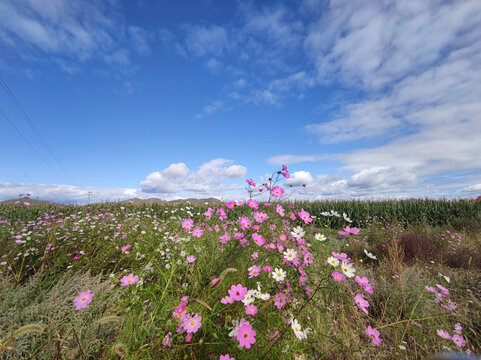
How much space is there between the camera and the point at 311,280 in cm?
195

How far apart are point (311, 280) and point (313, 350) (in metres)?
0.63

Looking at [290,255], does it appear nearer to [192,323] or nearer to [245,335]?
[245,335]

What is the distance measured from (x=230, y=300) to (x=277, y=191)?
4.28 ft

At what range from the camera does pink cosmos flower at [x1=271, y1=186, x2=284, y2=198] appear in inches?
102

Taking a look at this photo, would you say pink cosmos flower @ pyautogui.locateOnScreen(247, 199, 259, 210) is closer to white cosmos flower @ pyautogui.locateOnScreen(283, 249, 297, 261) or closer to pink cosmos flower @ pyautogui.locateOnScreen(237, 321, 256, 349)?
white cosmos flower @ pyautogui.locateOnScreen(283, 249, 297, 261)

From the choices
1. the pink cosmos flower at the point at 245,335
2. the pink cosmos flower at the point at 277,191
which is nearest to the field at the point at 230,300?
the pink cosmos flower at the point at 245,335

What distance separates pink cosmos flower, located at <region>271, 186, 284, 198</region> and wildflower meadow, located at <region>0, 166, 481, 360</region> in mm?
12

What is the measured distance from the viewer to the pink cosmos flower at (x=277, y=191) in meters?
2.60

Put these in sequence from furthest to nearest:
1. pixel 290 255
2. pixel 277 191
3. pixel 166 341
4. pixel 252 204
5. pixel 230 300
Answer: pixel 277 191, pixel 252 204, pixel 290 255, pixel 230 300, pixel 166 341

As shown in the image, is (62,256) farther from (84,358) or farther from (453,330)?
(453,330)

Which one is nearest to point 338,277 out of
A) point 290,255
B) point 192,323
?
point 290,255

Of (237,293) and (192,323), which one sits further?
(237,293)

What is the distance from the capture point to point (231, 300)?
5.41 ft

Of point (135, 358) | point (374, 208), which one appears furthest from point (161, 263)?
point (374, 208)
